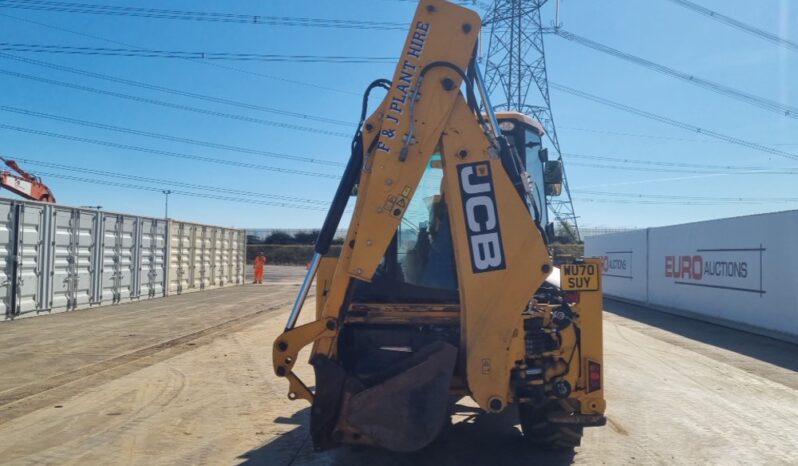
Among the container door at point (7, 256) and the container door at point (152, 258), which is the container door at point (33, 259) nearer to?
the container door at point (7, 256)

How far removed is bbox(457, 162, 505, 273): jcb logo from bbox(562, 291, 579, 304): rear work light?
931 millimetres

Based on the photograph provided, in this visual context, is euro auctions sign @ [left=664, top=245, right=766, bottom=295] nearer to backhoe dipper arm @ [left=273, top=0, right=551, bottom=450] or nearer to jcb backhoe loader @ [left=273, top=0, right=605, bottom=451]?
jcb backhoe loader @ [left=273, top=0, right=605, bottom=451]

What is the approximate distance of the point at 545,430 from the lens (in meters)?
5.49

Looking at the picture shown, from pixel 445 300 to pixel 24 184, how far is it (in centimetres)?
2006

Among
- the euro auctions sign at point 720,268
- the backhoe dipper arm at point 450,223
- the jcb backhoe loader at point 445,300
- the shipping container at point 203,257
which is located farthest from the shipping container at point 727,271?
the shipping container at point 203,257

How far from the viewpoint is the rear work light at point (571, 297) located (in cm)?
522

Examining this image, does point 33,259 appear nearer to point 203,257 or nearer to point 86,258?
point 86,258

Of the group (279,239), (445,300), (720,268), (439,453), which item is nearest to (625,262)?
(720,268)

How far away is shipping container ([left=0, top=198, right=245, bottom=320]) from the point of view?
14.8 metres

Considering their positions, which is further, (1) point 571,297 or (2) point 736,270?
(2) point 736,270

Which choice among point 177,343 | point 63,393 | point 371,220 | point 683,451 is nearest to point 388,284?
point 371,220

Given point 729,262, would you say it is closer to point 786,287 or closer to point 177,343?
point 786,287

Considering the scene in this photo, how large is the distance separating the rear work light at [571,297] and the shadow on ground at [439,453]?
54.4 inches

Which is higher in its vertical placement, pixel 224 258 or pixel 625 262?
pixel 625 262
